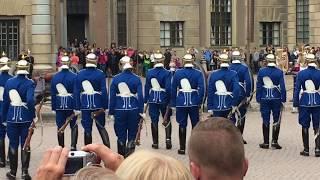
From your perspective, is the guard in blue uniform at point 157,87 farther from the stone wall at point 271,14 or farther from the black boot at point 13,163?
the stone wall at point 271,14

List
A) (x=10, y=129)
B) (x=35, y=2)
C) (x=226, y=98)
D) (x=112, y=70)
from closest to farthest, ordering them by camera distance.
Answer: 1. (x=10, y=129)
2. (x=226, y=98)
3. (x=35, y=2)
4. (x=112, y=70)

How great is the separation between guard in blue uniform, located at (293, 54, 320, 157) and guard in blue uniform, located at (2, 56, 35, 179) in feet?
16.6

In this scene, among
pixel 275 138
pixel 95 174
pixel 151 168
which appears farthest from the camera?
pixel 275 138

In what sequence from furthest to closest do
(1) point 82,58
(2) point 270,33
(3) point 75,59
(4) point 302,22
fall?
(2) point 270,33
(4) point 302,22
(1) point 82,58
(3) point 75,59

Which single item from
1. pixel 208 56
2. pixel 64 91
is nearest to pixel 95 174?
pixel 64 91

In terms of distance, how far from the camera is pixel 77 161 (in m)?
4.00

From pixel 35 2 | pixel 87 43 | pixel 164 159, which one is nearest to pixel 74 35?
pixel 87 43

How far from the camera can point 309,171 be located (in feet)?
40.6

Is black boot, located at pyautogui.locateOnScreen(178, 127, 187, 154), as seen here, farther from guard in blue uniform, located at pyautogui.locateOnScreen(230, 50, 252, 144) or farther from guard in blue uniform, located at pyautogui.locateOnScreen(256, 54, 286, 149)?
guard in blue uniform, located at pyautogui.locateOnScreen(256, 54, 286, 149)

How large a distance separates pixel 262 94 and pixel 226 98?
988 mm

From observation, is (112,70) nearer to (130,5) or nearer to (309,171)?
(130,5)

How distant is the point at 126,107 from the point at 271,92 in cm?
318

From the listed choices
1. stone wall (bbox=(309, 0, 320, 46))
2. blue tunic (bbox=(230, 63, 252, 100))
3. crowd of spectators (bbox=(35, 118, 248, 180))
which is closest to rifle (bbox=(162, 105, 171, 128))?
blue tunic (bbox=(230, 63, 252, 100))

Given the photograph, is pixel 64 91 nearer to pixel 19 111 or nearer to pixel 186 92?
pixel 19 111
